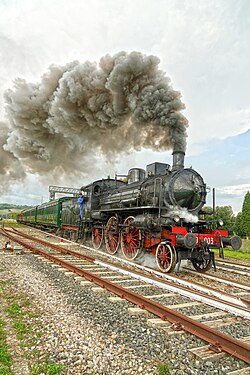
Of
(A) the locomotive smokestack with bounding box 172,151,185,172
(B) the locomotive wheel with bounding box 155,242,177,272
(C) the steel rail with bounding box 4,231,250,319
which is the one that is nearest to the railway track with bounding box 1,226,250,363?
(C) the steel rail with bounding box 4,231,250,319

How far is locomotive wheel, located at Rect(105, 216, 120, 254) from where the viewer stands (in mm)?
10406

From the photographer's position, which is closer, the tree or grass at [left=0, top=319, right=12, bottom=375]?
grass at [left=0, top=319, right=12, bottom=375]

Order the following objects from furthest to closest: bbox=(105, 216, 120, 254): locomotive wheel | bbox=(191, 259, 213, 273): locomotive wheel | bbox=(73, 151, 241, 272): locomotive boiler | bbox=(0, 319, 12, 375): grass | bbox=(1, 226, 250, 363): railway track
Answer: bbox=(105, 216, 120, 254): locomotive wheel, bbox=(191, 259, 213, 273): locomotive wheel, bbox=(73, 151, 241, 272): locomotive boiler, bbox=(1, 226, 250, 363): railway track, bbox=(0, 319, 12, 375): grass

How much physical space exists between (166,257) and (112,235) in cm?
362

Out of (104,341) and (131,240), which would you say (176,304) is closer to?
(104,341)

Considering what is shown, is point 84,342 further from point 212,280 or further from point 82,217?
point 82,217

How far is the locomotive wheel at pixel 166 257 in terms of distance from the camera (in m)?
7.15

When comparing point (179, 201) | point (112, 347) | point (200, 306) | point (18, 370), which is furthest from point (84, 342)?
point (179, 201)

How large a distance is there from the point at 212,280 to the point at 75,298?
353 cm

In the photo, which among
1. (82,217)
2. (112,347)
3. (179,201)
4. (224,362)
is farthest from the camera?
(82,217)

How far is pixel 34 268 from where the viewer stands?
23.5 ft

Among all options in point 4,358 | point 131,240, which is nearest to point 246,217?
point 131,240

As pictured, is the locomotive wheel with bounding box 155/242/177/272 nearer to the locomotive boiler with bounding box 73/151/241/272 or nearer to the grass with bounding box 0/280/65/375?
the locomotive boiler with bounding box 73/151/241/272

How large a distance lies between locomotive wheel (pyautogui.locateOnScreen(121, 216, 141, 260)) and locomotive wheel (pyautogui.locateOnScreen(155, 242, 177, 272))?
3.80 feet
